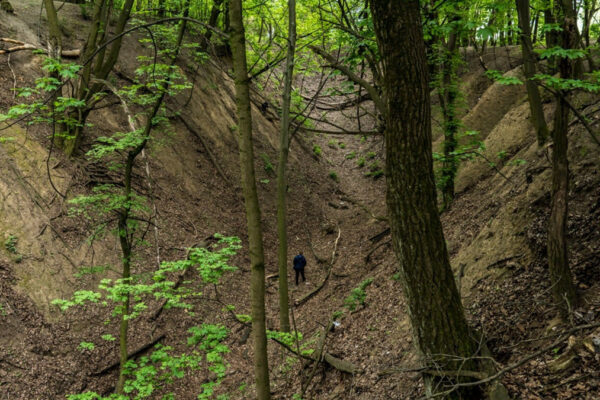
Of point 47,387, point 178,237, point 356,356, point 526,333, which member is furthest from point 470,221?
point 47,387

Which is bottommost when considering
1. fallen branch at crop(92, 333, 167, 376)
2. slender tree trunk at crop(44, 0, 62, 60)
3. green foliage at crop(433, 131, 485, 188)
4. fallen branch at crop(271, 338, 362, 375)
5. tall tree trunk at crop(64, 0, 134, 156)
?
fallen branch at crop(271, 338, 362, 375)

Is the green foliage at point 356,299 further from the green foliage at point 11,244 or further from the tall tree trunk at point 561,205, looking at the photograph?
the green foliage at point 11,244

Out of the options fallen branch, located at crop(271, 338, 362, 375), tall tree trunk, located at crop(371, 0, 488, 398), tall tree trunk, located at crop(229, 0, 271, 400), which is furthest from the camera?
fallen branch, located at crop(271, 338, 362, 375)

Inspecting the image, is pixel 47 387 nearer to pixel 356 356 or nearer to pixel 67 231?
pixel 67 231

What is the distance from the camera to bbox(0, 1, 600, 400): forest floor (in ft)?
18.2

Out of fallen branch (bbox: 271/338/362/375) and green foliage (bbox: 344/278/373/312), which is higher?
green foliage (bbox: 344/278/373/312)

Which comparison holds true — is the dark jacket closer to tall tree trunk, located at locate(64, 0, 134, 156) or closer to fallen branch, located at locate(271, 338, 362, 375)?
fallen branch, located at locate(271, 338, 362, 375)

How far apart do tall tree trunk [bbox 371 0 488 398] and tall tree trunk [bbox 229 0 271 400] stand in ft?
5.42

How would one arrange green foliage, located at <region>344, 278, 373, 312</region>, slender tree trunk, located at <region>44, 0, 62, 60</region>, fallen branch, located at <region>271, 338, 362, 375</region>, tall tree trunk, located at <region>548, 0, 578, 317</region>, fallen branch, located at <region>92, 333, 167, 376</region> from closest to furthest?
tall tree trunk, located at <region>548, 0, 578, 317</region>, fallen branch, located at <region>271, 338, 362, 375</region>, fallen branch, located at <region>92, 333, 167, 376</region>, green foliage, located at <region>344, 278, 373, 312</region>, slender tree trunk, located at <region>44, 0, 62, 60</region>

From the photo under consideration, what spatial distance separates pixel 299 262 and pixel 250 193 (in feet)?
28.3

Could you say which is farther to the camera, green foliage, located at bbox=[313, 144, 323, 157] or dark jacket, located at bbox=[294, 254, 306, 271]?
green foliage, located at bbox=[313, 144, 323, 157]

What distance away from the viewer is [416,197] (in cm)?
456

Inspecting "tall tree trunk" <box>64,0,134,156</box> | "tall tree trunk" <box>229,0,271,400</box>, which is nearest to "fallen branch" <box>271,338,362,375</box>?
"tall tree trunk" <box>229,0,271,400</box>

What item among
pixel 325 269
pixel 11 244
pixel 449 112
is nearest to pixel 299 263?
pixel 325 269
